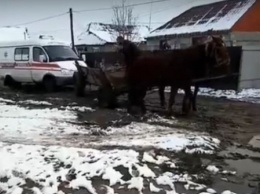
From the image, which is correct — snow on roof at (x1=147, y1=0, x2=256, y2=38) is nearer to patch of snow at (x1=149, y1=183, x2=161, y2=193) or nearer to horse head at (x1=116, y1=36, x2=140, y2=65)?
horse head at (x1=116, y1=36, x2=140, y2=65)

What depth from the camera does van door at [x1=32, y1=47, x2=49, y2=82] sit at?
18.5m

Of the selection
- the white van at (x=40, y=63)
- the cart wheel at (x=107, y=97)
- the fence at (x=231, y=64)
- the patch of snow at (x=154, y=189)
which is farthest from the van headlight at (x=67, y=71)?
the patch of snow at (x=154, y=189)

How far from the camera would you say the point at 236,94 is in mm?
17266

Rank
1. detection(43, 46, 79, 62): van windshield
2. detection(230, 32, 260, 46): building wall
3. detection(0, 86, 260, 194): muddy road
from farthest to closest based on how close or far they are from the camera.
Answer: detection(230, 32, 260, 46): building wall < detection(43, 46, 79, 62): van windshield < detection(0, 86, 260, 194): muddy road

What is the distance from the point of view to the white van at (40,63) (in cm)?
1812

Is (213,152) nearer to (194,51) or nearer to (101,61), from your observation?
(194,51)

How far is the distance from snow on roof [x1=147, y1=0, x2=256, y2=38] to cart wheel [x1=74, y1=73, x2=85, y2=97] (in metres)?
13.6

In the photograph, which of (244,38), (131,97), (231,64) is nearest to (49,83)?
(131,97)

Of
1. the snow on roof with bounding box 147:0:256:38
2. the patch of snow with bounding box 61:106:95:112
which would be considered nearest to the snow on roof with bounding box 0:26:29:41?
the snow on roof with bounding box 147:0:256:38

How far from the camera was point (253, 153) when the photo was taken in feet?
26.1

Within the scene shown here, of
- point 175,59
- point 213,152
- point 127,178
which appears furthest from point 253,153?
point 175,59

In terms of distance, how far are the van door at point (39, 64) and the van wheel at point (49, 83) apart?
0.24m

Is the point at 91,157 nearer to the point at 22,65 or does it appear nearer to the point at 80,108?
the point at 80,108

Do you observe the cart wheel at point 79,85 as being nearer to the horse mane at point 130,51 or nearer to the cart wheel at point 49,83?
the cart wheel at point 49,83
